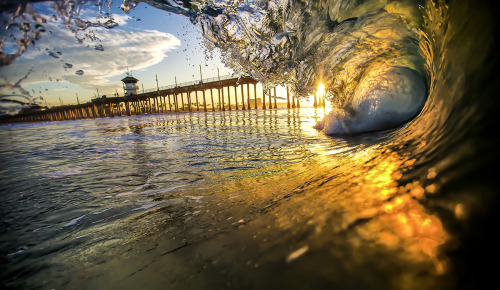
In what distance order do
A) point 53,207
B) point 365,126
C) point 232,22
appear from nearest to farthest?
point 53,207 → point 232,22 → point 365,126

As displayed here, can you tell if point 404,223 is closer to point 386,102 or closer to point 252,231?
point 252,231

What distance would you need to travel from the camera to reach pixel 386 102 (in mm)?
5445

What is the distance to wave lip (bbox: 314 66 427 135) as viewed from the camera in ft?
17.2

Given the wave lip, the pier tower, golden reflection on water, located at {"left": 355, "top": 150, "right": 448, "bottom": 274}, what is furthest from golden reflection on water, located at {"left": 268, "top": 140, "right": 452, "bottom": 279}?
the pier tower

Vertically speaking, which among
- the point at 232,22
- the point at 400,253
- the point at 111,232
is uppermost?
the point at 232,22

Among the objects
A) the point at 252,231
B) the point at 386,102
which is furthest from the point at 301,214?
the point at 386,102

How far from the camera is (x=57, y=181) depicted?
2811 mm

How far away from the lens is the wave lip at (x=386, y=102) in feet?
17.2

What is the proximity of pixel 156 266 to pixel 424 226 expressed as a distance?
52.5 inches

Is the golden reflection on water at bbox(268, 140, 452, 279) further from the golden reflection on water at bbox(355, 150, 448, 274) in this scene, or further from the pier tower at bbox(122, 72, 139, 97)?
the pier tower at bbox(122, 72, 139, 97)

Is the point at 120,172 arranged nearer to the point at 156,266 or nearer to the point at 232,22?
the point at 156,266

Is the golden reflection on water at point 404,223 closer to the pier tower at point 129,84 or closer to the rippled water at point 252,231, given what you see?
the rippled water at point 252,231

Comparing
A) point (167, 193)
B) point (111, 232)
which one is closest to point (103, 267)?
point (111, 232)

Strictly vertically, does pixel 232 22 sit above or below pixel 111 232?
above
